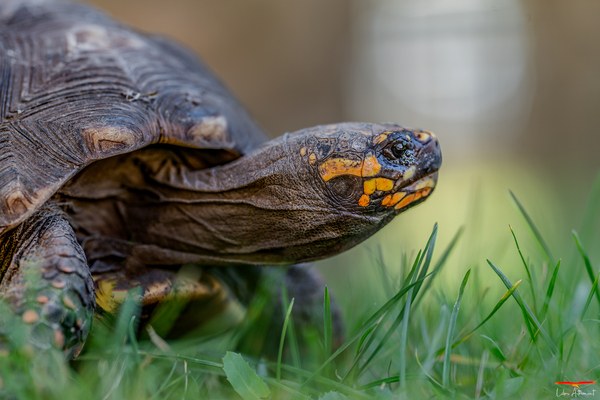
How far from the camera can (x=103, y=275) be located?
2221 mm

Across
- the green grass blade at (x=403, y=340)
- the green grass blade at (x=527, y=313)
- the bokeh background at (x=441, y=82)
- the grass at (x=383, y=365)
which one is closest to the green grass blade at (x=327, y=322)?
the grass at (x=383, y=365)

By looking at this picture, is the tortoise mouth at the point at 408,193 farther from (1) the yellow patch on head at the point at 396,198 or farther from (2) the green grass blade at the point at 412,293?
(2) the green grass blade at the point at 412,293

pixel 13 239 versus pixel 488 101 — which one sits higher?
pixel 13 239

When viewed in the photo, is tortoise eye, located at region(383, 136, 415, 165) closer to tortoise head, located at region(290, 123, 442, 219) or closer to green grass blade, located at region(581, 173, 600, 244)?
tortoise head, located at region(290, 123, 442, 219)

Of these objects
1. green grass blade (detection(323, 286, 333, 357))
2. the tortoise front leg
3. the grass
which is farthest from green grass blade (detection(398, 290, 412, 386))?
the tortoise front leg

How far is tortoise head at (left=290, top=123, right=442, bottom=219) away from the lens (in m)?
2.13

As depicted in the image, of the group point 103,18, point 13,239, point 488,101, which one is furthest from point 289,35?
point 488,101

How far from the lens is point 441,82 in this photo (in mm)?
14039

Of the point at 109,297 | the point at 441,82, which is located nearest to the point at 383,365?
the point at 109,297

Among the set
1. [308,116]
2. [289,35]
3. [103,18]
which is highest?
[103,18]

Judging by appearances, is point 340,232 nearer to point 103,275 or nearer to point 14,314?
point 103,275

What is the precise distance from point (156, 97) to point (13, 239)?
0.65m

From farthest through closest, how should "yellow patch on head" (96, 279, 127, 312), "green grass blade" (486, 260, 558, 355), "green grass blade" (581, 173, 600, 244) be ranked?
"green grass blade" (581, 173, 600, 244)
"yellow patch on head" (96, 279, 127, 312)
"green grass blade" (486, 260, 558, 355)

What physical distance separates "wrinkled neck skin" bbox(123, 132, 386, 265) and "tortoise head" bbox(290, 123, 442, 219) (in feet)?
0.03
